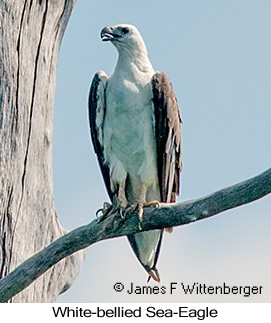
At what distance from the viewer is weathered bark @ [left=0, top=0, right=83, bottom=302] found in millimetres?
6355

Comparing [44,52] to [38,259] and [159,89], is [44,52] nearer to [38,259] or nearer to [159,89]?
[159,89]

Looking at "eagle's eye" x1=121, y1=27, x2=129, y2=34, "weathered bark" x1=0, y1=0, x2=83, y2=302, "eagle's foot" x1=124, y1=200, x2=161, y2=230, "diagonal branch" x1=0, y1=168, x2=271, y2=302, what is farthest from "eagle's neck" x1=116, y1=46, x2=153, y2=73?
"diagonal branch" x1=0, y1=168, x2=271, y2=302

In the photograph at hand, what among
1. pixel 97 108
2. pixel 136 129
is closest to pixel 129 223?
pixel 136 129

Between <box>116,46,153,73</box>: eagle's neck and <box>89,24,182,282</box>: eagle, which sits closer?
<box>89,24,182,282</box>: eagle

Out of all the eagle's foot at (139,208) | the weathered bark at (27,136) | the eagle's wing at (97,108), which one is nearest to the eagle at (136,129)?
the eagle's wing at (97,108)

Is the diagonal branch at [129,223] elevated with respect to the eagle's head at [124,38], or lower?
lower

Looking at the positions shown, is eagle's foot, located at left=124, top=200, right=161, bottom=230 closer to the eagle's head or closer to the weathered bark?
the weathered bark

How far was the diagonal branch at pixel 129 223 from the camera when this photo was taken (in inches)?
207

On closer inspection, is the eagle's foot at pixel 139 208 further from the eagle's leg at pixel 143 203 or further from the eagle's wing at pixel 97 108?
the eagle's wing at pixel 97 108

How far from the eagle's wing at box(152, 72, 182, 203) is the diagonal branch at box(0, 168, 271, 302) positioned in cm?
88

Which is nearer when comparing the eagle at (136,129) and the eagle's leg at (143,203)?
the eagle's leg at (143,203)

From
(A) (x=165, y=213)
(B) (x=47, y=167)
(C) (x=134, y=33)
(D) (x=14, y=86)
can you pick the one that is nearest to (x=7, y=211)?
(B) (x=47, y=167)

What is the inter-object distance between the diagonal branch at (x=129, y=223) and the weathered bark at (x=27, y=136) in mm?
648

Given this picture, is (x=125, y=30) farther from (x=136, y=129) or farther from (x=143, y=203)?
(x=143, y=203)
